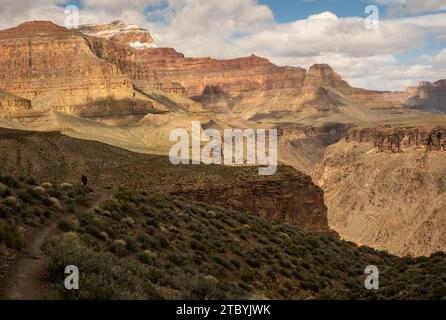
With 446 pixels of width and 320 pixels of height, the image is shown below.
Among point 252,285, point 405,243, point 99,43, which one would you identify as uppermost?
point 99,43

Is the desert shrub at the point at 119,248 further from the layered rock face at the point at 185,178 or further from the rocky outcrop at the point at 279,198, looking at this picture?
the rocky outcrop at the point at 279,198

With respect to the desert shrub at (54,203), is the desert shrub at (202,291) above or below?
below

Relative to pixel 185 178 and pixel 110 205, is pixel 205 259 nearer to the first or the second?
pixel 110 205

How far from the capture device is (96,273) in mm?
12984

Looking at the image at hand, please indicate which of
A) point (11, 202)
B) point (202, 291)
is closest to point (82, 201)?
point (11, 202)

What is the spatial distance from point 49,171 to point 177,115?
9875cm

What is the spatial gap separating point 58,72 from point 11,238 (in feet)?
481

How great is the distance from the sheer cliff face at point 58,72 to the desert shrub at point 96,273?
437ft

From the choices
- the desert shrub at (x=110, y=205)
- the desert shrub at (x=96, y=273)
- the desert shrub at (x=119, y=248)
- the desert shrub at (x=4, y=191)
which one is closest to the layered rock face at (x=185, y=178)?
the desert shrub at (x=110, y=205)

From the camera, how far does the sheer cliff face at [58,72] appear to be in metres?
148

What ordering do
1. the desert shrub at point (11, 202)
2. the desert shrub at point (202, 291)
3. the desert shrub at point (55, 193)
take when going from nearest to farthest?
the desert shrub at point (202, 291) < the desert shrub at point (11, 202) < the desert shrub at point (55, 193)
